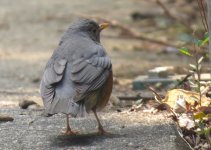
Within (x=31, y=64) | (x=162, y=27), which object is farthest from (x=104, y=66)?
(x=162, y=27)

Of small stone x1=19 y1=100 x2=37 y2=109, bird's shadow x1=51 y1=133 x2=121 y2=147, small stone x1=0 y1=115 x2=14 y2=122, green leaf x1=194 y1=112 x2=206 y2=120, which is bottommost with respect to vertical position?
small stone x1=19 y1=100 x2=37 y2=109

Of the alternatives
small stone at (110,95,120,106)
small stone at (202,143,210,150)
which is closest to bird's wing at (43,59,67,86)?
small stone at (202,143,210,150)

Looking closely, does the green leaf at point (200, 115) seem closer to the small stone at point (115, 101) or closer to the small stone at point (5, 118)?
the small stone at point (5, 118)

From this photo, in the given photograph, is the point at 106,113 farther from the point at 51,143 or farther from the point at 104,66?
the point at 51,143

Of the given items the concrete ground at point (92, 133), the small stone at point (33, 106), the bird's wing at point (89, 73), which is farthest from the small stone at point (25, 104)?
the bird's wing at point (89, 73)

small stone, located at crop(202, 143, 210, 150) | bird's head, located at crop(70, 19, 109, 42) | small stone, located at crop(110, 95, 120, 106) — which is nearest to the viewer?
→ small stone, located at crop(202, 143, 210, 150)

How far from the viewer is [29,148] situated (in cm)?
433

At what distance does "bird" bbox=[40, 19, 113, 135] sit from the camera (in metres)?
4.38

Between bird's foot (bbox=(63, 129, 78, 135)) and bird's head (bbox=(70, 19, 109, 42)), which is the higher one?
bird's head (bbox=(70, 19, 109, 42))

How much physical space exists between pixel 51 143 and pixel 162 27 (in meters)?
6.85

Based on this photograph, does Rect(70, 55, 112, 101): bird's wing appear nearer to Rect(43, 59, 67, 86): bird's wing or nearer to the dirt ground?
Rect(43, 59, 67, 86): bird's wing

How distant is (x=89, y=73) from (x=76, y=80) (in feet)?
0.47

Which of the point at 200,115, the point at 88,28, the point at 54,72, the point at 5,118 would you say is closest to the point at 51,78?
the point at 54,72

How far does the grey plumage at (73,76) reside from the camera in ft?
14.4
